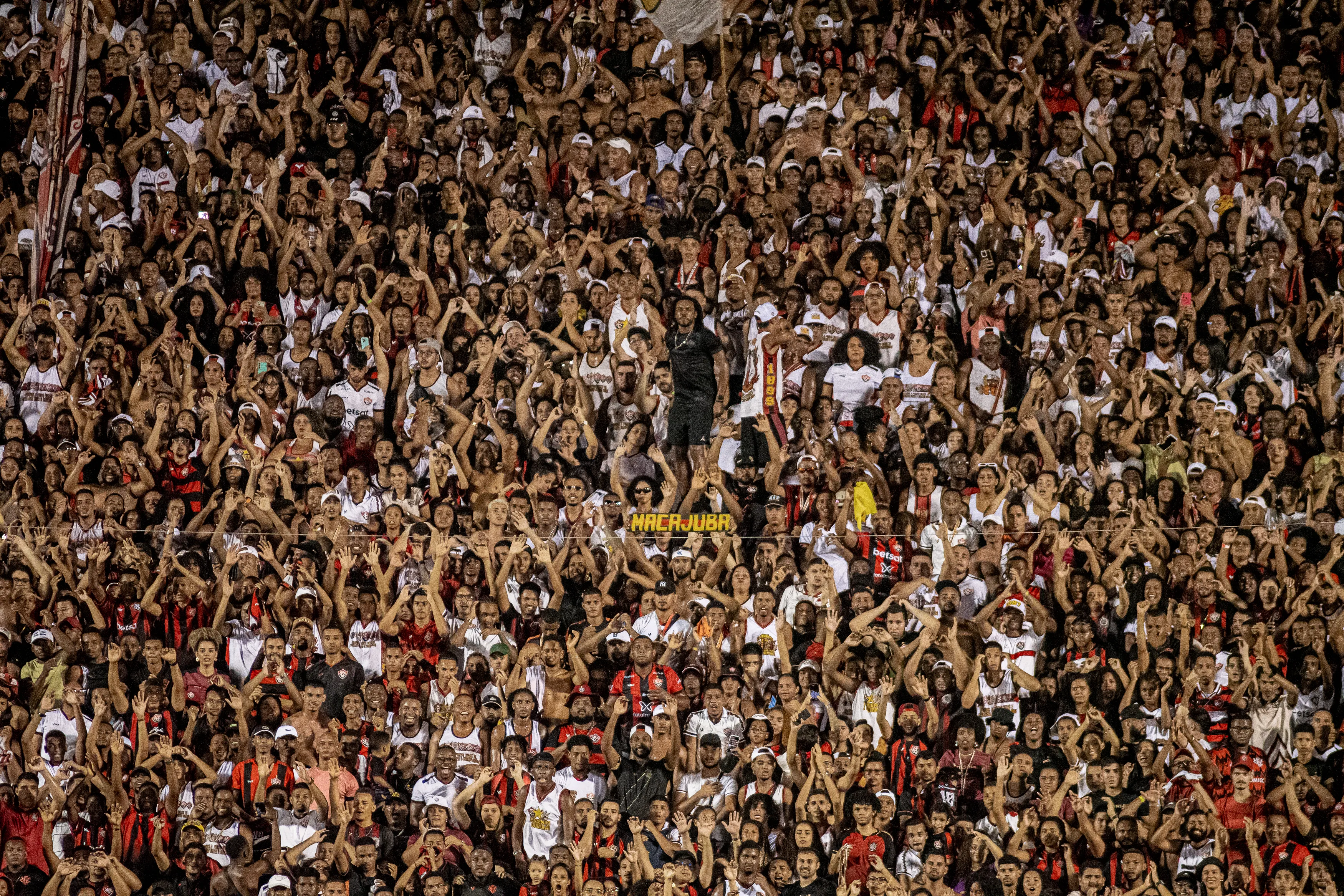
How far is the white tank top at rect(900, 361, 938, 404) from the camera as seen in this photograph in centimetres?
A: 1138

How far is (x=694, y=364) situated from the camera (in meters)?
11.5

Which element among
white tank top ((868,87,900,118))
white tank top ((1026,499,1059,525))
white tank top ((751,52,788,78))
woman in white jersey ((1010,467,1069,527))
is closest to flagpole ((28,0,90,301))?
white tank top ((751,52,788,78))

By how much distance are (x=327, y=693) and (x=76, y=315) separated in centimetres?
316

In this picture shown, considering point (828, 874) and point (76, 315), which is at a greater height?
point (76, 315)

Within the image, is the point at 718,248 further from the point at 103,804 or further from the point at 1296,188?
the point at 103,804

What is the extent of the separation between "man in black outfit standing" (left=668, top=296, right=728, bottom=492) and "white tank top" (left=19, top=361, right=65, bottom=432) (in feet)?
12.5

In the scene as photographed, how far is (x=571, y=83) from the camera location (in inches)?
490

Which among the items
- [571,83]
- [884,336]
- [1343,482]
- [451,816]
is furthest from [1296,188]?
[451,816]

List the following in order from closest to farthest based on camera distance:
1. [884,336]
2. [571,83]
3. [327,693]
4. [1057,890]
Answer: [1057,890], [327,693], [884,336], [571,83]

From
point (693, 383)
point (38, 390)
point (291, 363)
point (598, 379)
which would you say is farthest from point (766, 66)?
point (38, 390)

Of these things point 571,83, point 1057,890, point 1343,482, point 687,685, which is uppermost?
point 571,83

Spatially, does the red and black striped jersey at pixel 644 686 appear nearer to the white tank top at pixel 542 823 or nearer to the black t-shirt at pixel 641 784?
the black t-shirt at pixel 641 784

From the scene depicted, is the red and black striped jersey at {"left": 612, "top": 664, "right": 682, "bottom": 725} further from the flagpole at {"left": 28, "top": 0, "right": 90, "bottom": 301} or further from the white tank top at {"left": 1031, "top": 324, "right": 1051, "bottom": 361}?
the flagpole at {"left": 28, "top": 0, "right": 90, "bottom": 301}

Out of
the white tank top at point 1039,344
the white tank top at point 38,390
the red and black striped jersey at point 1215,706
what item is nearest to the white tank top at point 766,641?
the red and black striped jersey at point 1215,706
